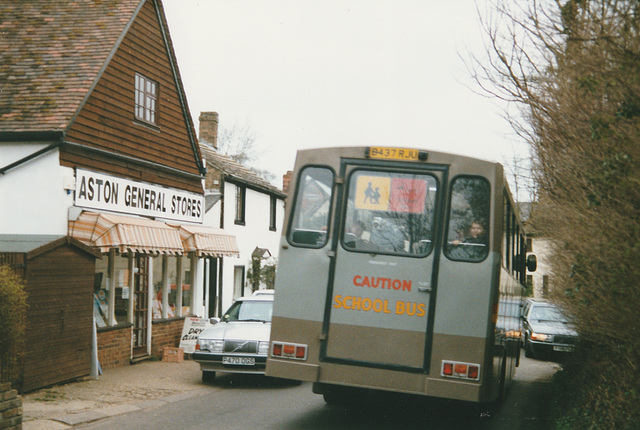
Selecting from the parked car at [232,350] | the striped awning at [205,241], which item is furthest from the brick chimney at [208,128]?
the parked car at [232,350]

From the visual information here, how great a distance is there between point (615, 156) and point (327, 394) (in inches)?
245

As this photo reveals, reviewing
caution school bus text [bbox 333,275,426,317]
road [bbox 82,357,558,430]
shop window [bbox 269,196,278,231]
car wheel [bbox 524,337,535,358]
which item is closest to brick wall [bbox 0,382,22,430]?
road [bbox 82,357,558,430]

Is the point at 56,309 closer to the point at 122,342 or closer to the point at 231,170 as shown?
the point at 122,342

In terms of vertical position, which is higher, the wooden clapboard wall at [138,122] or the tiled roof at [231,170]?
the wooden clapboard wall at [138,122]

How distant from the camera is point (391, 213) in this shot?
8406 millimetres

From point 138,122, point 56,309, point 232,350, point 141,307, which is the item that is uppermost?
point 138,122

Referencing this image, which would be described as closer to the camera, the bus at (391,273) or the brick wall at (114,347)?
the bus at (391,273)

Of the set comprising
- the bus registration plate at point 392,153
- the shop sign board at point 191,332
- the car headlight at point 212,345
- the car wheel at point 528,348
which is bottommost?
the car wheel at point 528,348

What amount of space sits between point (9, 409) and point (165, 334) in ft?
31.9

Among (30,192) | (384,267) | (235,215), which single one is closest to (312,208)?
(384,267)

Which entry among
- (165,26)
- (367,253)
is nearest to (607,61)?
(367,253)

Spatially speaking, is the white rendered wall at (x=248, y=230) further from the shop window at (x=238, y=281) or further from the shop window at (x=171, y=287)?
the shop window at (x=171, y=287)

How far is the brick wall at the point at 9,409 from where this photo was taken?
8430 millimetres

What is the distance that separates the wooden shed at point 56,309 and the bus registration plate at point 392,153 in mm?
5815
